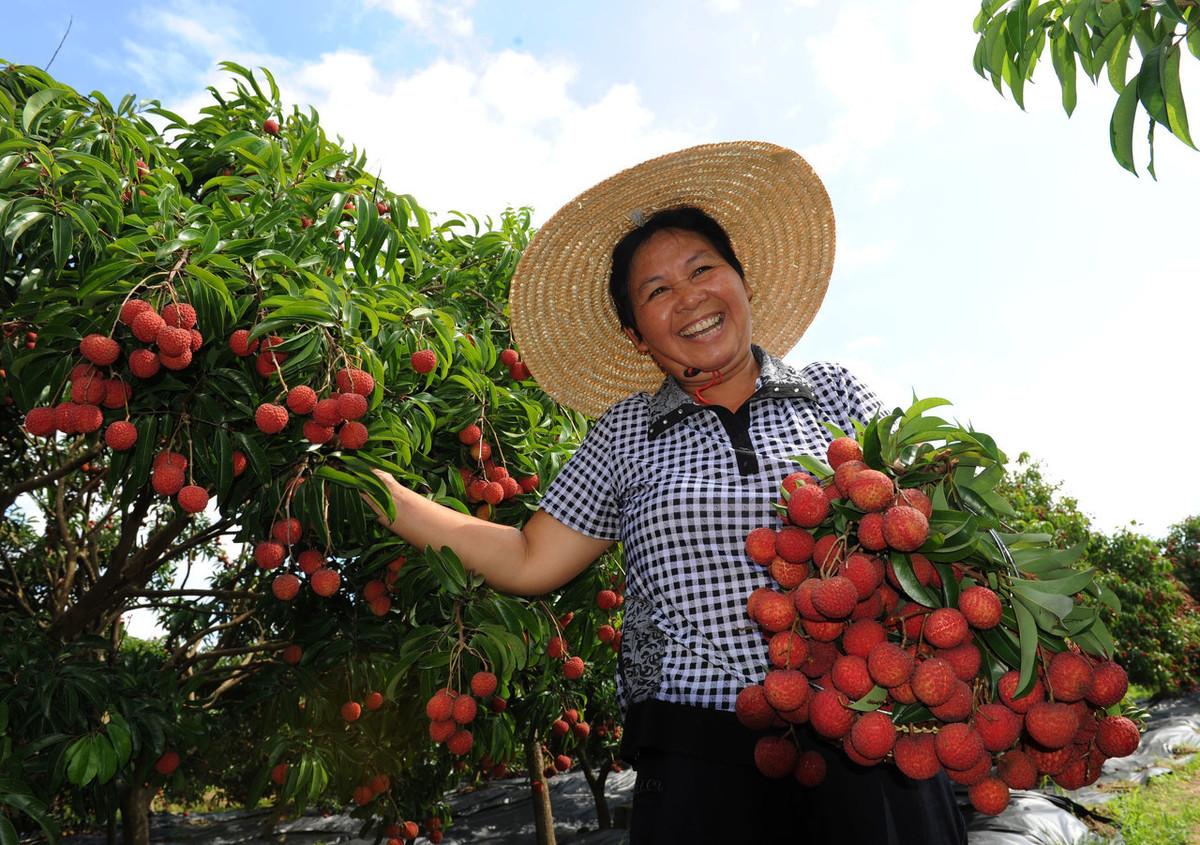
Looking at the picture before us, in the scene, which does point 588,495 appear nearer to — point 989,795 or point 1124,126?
point 989,795

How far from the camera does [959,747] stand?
0.90 meters

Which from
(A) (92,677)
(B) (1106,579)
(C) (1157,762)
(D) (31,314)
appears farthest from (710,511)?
(B) (1106,579)

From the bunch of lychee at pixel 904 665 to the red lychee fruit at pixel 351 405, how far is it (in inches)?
37.0

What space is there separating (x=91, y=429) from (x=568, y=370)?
3.20ft

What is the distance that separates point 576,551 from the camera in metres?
1.61

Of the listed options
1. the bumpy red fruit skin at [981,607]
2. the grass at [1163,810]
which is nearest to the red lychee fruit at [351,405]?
the bumpy red fruit skin at [981,607]

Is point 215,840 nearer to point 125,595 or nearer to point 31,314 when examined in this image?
point 125,595

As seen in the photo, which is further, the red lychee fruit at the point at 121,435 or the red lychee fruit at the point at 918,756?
the red lychee fruit at the point at 121,435

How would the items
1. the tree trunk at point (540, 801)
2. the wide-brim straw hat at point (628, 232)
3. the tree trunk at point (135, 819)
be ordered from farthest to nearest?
1. the tree trunk at point (540, 801)
2. the tree trunk at point (135, 819)
3. the wide-brim straw hat at point (628, 232)

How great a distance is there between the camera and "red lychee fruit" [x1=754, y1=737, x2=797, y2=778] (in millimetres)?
1208

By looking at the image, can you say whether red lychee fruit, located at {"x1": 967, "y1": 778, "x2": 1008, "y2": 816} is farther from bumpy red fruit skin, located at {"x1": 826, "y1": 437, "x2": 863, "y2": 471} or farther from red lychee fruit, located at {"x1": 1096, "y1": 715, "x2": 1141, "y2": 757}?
bumpy red fruit skin, located at {"x1": 826, "y1": 437, "x2": 863, "y2": 471}

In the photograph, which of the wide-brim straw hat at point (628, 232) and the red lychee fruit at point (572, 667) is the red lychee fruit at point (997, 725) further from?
the red lychee fruit at point (572, 667)

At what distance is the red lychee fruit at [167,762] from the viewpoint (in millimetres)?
2949

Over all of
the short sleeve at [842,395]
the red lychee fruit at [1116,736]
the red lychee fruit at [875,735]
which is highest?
the short sleeve at [842,395]
